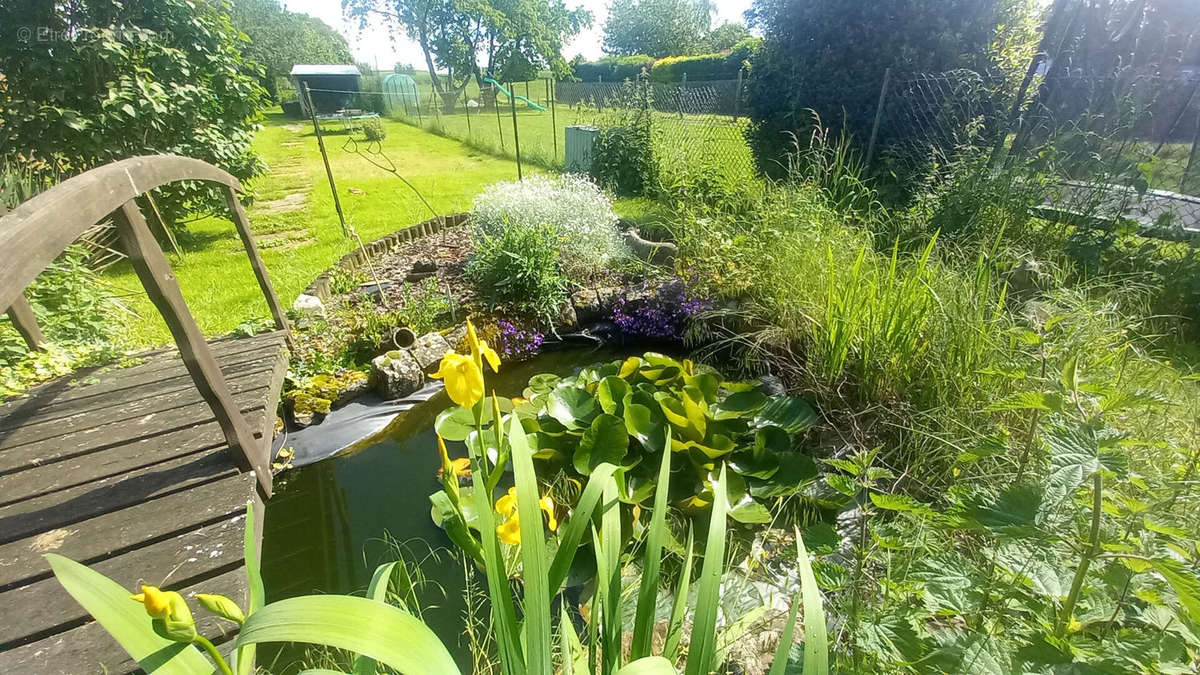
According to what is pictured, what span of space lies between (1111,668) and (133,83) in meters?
6.65

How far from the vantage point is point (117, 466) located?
169 cm

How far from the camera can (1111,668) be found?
0.73 m

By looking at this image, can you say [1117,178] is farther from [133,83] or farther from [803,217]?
[133,83]

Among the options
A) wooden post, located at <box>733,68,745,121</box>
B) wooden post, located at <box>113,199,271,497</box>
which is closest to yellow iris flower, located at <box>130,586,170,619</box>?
wooden post, located at <box>113,199,271,497</box>

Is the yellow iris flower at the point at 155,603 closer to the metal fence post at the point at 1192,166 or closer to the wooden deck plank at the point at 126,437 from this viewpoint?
the wooden deck plank at the point at 126,437

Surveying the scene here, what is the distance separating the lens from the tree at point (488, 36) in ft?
87.4

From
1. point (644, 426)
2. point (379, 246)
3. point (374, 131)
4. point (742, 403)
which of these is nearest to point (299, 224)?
point (374, 131)

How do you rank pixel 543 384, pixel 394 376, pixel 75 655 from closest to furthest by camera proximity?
pixel 75 655 → pixel 543 384 → pixel 394 376

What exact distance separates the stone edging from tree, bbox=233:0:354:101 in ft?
109

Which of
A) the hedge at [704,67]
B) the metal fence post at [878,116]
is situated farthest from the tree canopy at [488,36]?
the metal fence post at [878,116]

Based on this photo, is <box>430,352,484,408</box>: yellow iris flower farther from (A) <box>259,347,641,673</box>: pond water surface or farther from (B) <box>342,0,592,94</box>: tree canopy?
(B) <box>342,0,592,94</box>: tree canopy

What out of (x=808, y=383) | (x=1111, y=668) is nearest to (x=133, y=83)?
(x=808, y=383)

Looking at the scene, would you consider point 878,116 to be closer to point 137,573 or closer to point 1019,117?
point 1019,117

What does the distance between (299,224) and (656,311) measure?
5.04 m
